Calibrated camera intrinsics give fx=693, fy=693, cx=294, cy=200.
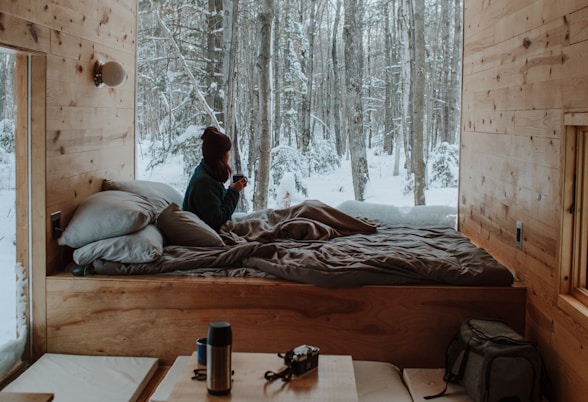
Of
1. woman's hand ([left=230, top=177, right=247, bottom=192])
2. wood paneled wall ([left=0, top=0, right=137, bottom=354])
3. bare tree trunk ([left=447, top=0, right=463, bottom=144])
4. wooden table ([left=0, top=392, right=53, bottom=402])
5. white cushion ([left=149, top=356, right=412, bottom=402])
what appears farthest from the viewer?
bare tree trunk ([left=447, top=0, right=463, bottom=144])

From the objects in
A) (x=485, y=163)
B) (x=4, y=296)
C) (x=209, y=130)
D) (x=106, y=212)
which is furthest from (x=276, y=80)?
(x=4, y=296)

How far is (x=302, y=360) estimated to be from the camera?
259 centimetres

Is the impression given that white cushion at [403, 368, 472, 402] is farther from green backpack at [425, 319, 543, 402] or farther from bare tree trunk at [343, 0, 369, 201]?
bare tree trunk at [343, 0, 369, 201]

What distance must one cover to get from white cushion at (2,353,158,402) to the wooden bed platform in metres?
0.10

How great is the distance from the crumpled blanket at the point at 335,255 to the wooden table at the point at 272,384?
2.69 feet

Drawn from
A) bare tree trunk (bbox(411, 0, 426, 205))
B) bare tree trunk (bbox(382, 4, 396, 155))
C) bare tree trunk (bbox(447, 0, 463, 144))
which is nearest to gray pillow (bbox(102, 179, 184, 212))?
bare tree trunk (bbox(382, 4, 396, 155))

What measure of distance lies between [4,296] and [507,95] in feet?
9.25

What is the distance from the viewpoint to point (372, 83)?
255 inches

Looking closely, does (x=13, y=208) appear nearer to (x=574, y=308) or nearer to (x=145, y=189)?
(x=145, y=189)

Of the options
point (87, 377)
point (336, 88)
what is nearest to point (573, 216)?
point (87, 377)

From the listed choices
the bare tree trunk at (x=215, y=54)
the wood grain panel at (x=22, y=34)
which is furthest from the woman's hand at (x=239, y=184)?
the bare tree trunk at (x=215, y=54)

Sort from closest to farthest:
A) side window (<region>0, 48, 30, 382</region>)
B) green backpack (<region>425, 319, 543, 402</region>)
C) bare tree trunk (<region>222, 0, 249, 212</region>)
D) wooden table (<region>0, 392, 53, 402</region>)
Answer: wooden table (<region>0, 392, 53, 402</region>), green backpack (<region>425, 319, 543, 402</region>), side window (<region>0, 48, 30, 382</region>), bare tree trunk (<region>222, 0, 249, 212</region>)

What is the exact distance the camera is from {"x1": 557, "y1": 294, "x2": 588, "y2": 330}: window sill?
2.69m

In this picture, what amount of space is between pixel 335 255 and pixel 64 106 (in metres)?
1.68
